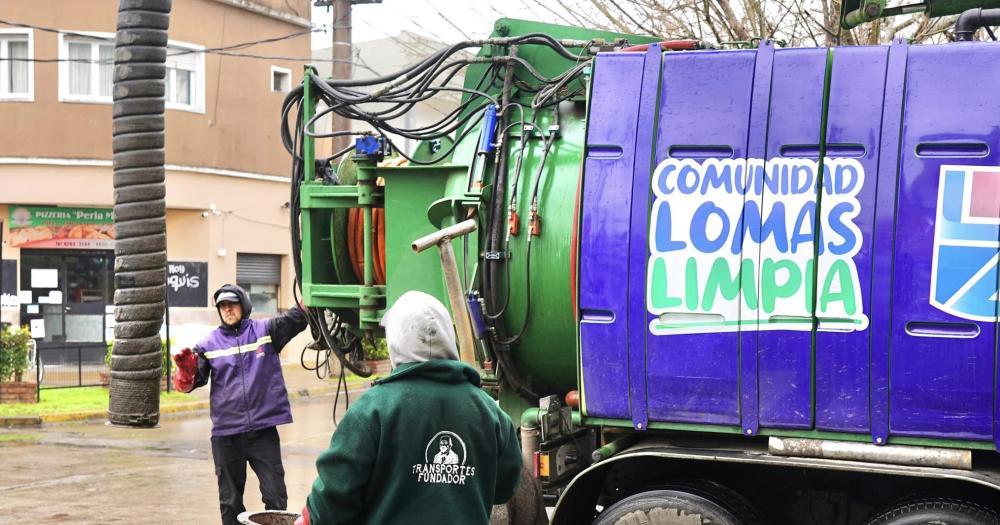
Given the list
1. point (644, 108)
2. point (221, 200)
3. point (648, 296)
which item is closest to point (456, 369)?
point (648, 296)

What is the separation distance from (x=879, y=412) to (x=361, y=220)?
3.08 m

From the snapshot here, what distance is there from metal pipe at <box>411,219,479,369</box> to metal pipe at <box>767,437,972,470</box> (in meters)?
1.55

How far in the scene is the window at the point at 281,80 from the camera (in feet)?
88.6

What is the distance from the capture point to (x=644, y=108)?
5.54 metres

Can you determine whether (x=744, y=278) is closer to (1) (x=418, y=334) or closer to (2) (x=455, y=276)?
(2) (x=455, y=276)

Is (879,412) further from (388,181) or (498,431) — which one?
(388,181)

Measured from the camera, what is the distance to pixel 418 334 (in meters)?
3.76

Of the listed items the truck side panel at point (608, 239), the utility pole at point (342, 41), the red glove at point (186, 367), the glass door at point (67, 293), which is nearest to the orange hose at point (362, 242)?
the red glove at point (186, 367)

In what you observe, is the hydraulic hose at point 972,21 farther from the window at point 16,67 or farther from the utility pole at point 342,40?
the window at point 16,67

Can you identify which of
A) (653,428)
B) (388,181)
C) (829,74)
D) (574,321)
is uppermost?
(829,74)

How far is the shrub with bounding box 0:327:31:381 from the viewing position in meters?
17.3

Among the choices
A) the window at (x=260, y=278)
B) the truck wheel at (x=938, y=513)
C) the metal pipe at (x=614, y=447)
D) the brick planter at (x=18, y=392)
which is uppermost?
the metal pipe at (x=614, y=447)

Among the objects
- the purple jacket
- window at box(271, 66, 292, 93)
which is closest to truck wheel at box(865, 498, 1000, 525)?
the purple jacket

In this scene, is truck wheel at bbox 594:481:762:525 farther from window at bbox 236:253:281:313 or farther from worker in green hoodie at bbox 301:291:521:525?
window at bbox 236:253:281:313
